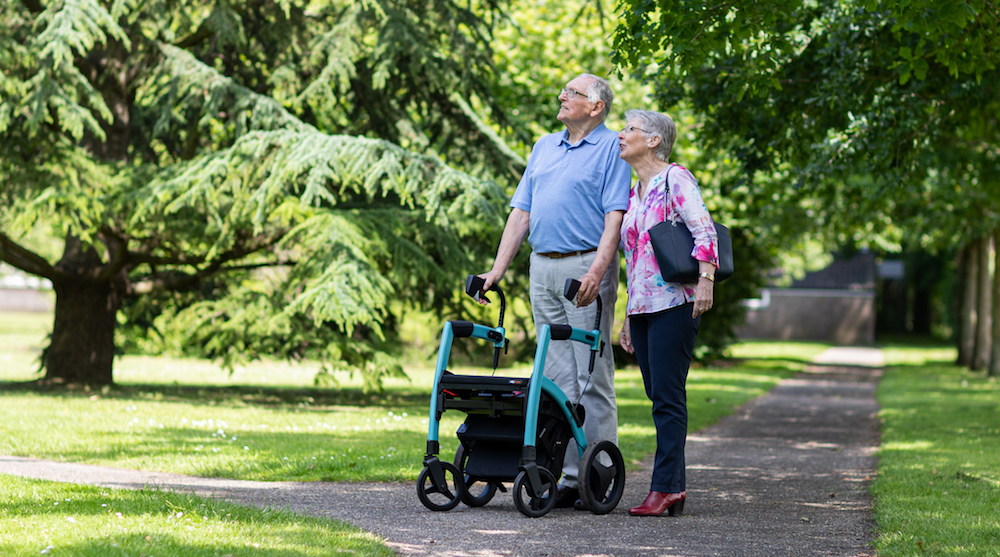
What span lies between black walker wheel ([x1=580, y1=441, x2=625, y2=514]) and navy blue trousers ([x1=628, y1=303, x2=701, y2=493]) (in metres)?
0.20

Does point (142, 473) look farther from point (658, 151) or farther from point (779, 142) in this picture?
point (779, 142)

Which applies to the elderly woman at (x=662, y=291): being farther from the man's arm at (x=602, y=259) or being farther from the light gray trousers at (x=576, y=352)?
the light gray trousers at (x=576, y=352)

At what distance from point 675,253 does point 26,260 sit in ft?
31.6

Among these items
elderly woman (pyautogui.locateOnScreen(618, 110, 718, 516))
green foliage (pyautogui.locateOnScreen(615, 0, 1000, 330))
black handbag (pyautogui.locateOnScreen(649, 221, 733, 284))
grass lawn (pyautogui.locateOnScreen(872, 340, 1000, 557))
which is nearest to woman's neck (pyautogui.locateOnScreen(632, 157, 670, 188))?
elderly woman (pyautogui.locateOnScreen(618, 110, 718, 516))

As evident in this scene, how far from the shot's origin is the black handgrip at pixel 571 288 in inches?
180

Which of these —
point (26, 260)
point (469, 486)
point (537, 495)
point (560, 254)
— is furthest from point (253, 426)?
point (26, 260)

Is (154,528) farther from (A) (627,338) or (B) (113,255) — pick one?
(B) (113,255)

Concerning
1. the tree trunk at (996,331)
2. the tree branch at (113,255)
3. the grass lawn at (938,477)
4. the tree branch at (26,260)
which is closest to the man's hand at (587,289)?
the grass lawn at (938,477)

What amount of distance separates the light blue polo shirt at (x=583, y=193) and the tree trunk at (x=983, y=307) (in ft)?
67.3

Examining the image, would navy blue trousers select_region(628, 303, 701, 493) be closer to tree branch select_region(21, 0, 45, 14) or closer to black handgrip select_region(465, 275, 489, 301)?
black handgrip select_region(465, 275, 489, 301)

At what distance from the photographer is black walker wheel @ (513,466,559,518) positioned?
4441 mm

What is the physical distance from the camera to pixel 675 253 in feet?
14.9

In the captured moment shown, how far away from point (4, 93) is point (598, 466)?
829cm

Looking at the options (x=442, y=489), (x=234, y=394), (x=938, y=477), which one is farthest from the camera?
(x=234, y=394)
